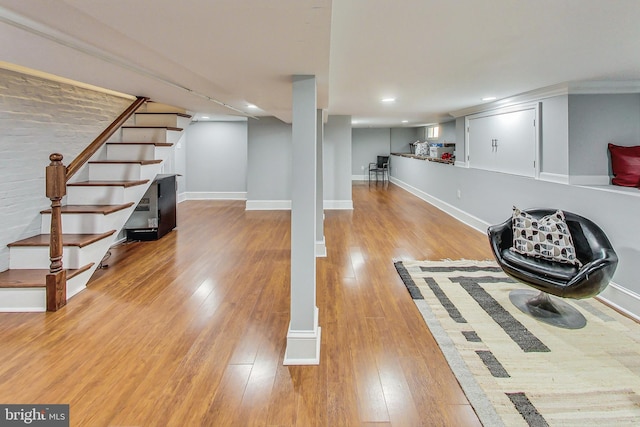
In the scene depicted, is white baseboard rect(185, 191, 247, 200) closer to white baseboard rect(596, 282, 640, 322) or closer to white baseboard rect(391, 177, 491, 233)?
white baseboard rect(391, 177, 491, 233)

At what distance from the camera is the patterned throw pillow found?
298 cm

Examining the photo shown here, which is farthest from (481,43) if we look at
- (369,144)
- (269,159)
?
(369,144)

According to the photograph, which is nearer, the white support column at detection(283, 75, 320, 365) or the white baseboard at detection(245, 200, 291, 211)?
the white support column at detection(283, 75, 320, 365)

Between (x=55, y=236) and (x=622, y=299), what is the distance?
4.70 metres

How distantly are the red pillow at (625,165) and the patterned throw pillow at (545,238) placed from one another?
99 centimetres

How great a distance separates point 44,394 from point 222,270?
85.6 inches

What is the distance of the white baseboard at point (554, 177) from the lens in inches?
154

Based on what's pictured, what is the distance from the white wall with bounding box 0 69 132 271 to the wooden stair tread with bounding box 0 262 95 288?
0.18 m

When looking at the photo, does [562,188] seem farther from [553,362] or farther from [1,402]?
[1,402]

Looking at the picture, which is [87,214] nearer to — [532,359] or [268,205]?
[532,359]

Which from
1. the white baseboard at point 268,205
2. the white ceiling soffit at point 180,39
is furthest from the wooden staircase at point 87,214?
the white baseboard at point 268,205

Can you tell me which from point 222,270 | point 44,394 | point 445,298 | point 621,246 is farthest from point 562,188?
point 44,394

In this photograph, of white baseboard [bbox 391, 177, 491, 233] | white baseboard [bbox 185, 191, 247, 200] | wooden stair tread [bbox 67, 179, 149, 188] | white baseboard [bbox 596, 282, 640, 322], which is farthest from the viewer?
white baseboard [bbox 185, 191, 247, 200]

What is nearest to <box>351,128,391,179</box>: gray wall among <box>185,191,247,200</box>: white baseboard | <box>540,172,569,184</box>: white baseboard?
<box>185,191,247,200</box>: white baseboard
